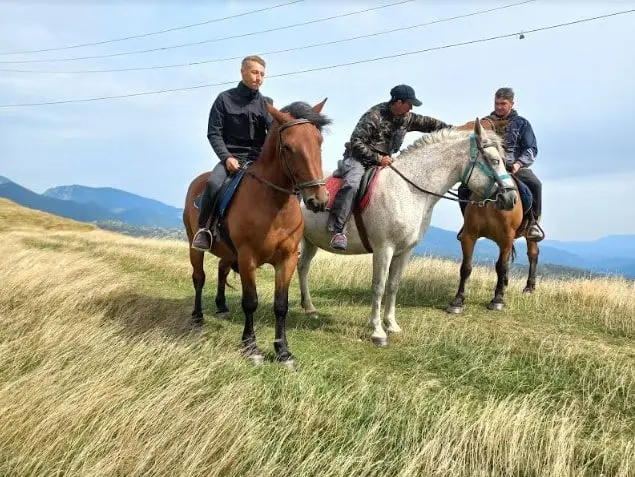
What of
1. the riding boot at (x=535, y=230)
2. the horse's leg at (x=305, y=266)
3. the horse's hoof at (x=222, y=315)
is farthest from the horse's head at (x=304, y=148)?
the riding boot at (x=535, y=230)

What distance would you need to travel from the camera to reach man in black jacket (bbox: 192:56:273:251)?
5.07 meters

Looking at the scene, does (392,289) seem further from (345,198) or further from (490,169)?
(490,169)

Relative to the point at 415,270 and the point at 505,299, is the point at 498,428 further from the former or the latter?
the point at 415,270

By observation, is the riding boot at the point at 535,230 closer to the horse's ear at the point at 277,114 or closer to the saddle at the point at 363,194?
the saddle at the point at 363,194

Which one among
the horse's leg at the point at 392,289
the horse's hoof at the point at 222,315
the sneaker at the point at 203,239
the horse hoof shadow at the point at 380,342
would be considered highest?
the sneaker at the point at 203,239

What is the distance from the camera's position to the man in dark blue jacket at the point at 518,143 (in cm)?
743

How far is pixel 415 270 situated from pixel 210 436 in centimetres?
844

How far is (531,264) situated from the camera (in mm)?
9102

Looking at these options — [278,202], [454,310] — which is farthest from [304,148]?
[454,310]

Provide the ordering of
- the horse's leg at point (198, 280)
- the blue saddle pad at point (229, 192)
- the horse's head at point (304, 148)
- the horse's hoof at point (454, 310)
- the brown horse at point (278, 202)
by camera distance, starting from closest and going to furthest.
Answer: the horse's head at point (304, 148), the brown horse at point (278, 202), the blue saddle pad at point (229, 192), the horse's leg at point (198, 280), the horse's hoof at point (454, 310)

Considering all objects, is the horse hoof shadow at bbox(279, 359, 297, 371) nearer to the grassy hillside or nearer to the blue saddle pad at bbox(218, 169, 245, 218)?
the grassy hillside

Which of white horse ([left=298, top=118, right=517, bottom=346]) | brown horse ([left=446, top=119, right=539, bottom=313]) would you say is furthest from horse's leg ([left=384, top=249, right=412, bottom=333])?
brown horse ([left=446, top=119, right=539, bottom=313])

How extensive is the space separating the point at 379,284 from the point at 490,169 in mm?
2205

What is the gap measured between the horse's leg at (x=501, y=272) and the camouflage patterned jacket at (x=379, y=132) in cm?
257
